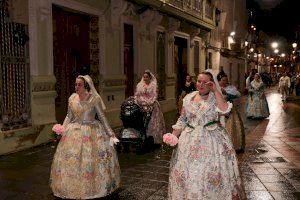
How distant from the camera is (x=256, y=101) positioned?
53.3 ft

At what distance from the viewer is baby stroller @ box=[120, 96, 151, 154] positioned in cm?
927

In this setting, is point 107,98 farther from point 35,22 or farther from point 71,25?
point 35,22

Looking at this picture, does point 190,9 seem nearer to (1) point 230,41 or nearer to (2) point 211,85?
(1) point 230,41

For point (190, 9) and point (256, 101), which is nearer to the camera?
point (256, 101)

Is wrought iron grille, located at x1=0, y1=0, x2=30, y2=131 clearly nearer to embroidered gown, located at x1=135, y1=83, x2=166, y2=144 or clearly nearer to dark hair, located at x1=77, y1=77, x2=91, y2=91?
embroidered gown, located at x1=135, y1=83, x2=166, y2=144

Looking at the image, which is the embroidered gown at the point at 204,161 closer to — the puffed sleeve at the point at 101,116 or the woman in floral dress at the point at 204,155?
the woman in floral dress at the point at 204,155

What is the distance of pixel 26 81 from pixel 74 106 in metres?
4.41

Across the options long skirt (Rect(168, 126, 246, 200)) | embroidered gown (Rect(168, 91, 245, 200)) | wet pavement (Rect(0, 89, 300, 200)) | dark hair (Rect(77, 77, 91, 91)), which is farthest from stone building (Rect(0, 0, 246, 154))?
long skirt (Rect(168, 126, 246, 200))

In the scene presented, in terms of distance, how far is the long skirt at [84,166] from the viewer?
5.68 m

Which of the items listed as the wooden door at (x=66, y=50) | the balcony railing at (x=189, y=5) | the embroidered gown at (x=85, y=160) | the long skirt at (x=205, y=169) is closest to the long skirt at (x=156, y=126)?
the wooden door at (x=66, y=50)

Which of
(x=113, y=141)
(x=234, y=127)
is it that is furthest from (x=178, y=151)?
(x=234, y=127)

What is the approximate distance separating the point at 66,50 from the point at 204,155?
8.23m

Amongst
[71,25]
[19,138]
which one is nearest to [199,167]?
[19,138]

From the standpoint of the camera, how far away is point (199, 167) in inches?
189
